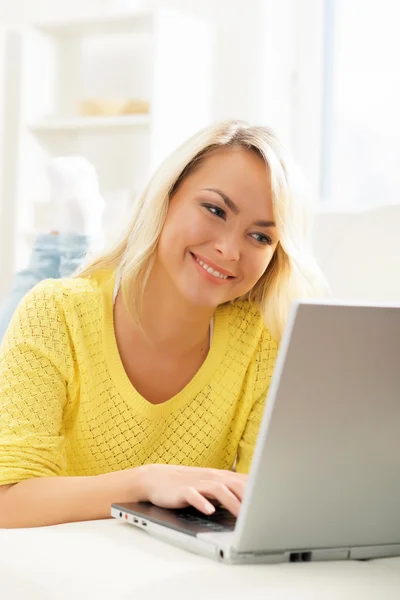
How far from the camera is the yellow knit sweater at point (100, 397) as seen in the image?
1.37 metres

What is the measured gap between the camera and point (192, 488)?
3.64 feet

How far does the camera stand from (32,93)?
13.8 feet

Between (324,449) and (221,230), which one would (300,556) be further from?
(221,230)

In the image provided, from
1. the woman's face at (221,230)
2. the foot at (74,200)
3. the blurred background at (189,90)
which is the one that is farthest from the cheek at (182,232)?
the blurred background at (189,90)

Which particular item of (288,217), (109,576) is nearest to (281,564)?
(109,576)

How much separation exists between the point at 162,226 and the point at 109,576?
0.77m

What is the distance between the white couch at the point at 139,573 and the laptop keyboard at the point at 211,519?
0.05 m

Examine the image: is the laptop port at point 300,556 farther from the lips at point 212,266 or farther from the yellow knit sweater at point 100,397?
the lips at point 212,266

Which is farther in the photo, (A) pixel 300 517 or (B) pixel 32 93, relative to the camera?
(B) pixel 32 93

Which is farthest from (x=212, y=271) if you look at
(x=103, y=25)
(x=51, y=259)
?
(x=103, y=25)

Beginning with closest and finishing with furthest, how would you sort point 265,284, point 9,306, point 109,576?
point 109,576 < point 265,284 < point 9,306

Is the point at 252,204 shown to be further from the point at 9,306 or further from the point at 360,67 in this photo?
the point at 360,67

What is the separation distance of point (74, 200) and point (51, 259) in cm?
31

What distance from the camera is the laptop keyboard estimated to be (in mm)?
1048
